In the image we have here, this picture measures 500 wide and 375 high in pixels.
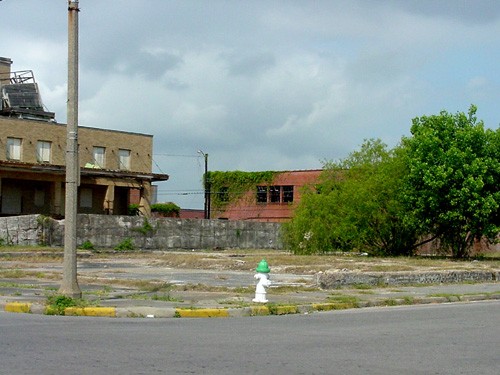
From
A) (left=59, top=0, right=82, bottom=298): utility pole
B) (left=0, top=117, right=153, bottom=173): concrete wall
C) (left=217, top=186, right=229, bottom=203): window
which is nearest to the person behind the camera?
(left=59, top=0, right=82, bottom=298): utility pole

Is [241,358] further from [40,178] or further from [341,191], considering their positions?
[40,178]

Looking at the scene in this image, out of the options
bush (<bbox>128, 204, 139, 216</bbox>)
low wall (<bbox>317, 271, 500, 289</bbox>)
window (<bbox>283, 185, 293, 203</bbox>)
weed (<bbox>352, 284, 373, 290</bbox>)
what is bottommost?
weed (<bbox>352, 284, 373, 290</bbox>)

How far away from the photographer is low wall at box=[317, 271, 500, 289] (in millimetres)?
21797

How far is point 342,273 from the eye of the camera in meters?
22.1

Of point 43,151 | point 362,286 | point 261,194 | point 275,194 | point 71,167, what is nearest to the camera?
point 71,167

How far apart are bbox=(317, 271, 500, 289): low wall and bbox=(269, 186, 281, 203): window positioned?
5555 centimetres

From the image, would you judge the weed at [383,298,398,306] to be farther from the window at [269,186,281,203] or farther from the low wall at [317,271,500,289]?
the window at [269,186,281,203]

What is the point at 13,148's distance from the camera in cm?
6078

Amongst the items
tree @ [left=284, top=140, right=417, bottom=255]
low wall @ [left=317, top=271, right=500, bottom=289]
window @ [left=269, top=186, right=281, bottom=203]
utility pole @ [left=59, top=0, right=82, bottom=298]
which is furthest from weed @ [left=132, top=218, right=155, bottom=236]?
utility pole @ [left=59, top=0, right=82, bottom=298]

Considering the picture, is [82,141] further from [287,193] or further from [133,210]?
[287,193]

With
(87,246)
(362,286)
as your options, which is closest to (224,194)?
(87,246)

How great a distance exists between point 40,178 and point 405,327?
165 ft

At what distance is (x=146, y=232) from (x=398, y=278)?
32.7 metres

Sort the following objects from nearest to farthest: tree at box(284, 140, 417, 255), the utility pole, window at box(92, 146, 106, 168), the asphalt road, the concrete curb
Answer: the asphalt road
the concrete curb
the utility pole
tree at box(284, 140, 417, 255)
window at box(92, 146, 106, 168)
